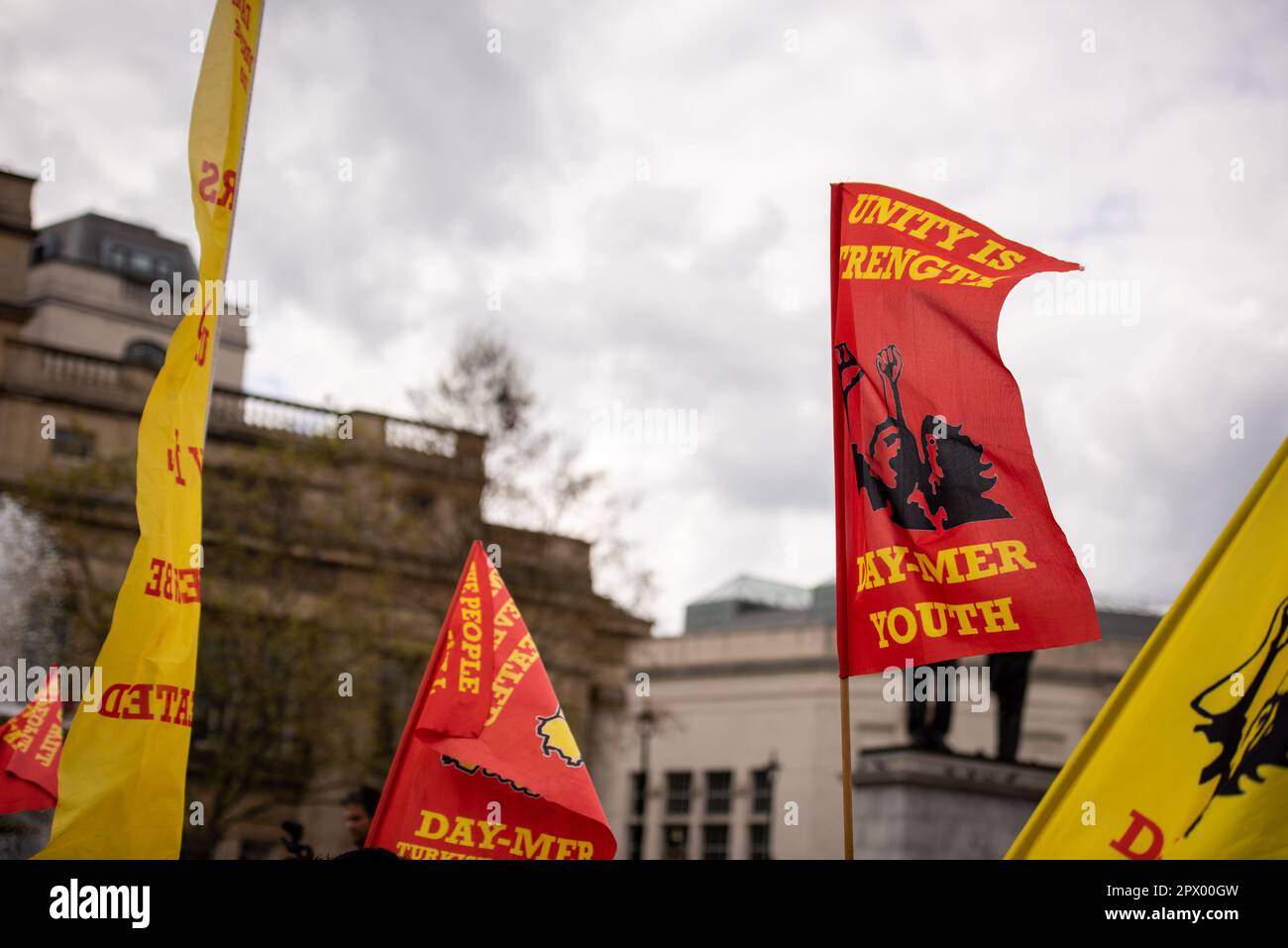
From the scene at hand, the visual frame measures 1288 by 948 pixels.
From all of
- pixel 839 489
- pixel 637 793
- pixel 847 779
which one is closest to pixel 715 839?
pixel 637 793

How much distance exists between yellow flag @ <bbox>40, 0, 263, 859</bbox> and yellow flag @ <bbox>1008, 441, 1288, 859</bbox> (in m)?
2.78

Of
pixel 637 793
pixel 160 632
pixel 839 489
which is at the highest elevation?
pixel 839 489

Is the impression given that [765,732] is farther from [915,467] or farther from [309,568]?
[915,467]

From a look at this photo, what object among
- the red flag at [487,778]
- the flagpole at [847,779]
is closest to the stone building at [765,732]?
the red flag at [487,778]

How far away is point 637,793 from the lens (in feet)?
202

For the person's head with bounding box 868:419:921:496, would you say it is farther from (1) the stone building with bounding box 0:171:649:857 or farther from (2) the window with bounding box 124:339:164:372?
(2) the window with bounding box 124:339:164:372

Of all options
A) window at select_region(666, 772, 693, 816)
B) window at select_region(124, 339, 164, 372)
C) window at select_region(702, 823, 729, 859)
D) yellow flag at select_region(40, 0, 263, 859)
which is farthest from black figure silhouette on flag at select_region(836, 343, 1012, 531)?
window at select_region(666, 772, 693, 816)

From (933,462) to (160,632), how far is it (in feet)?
9.17

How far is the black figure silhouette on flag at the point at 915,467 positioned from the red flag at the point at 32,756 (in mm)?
7233

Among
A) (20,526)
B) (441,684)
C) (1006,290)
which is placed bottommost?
(441,684)

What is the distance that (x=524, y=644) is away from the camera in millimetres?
8648
